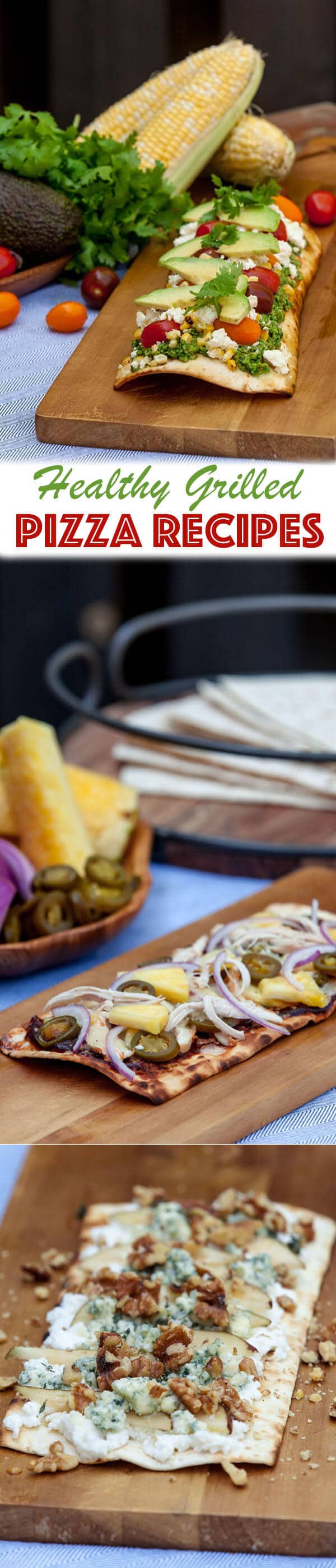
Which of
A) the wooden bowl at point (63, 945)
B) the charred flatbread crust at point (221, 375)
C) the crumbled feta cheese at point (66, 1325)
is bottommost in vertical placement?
the crumbled feta cheese at point (66, 1325)

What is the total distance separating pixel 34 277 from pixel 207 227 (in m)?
0.20

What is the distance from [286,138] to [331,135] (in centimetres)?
25

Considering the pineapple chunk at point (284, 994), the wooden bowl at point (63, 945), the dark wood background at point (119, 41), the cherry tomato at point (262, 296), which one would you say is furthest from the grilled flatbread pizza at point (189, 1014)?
the dark wood background at point (119, 41)

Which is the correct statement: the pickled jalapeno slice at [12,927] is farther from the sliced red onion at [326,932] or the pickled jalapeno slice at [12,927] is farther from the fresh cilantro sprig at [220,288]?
the fresh cilantro sprig at [220,288]

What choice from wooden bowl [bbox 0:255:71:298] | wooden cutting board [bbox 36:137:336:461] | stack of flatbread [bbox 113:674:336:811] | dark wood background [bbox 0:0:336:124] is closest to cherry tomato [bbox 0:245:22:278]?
wooden bowl [bbox 0:255:71:298]

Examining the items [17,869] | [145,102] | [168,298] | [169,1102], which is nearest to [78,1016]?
[169,1102]

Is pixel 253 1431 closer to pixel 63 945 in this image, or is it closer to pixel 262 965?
pixel 262 965

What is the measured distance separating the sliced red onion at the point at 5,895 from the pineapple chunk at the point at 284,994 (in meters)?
0.37

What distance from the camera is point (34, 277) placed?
1.57m

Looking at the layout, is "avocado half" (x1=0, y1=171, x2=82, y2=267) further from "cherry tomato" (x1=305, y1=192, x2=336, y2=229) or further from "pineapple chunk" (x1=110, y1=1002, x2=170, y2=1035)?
"pineapple chunk" (x1=110, y1=1002, x2=170, y2=1035)

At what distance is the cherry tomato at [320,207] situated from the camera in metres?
1.71

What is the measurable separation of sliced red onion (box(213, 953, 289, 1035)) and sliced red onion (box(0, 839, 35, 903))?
1.23ft

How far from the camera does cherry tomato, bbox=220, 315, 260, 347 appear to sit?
4.41ft

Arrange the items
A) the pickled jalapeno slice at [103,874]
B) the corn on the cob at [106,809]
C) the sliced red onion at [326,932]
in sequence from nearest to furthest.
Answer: the sliced red onion at [326,932] < the pickled jalapeno slice at [103,874] < the corn on the cob at [106,809]
